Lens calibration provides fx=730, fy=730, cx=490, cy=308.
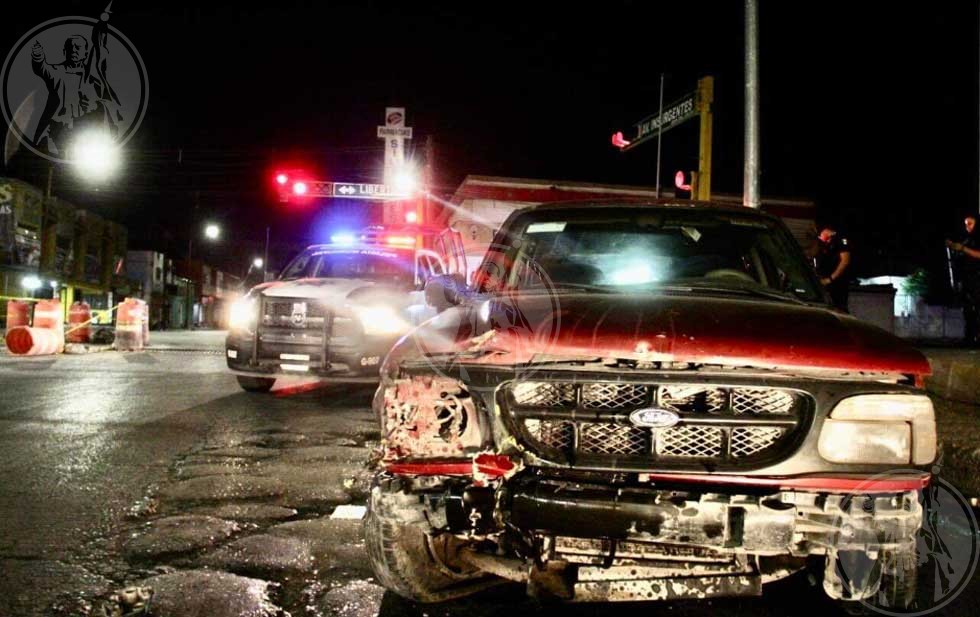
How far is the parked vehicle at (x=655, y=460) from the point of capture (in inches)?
89.3

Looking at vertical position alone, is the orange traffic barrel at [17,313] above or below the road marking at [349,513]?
above

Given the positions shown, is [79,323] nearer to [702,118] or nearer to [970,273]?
[702,118]

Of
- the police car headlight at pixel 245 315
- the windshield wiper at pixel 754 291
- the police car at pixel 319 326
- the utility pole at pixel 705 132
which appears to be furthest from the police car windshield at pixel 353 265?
the windshield wiper at pixel 754 291

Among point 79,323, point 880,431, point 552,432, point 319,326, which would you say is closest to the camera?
point 880,431

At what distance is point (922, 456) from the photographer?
2373mm

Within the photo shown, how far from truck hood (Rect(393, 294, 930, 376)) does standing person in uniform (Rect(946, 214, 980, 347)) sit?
5.97 metres

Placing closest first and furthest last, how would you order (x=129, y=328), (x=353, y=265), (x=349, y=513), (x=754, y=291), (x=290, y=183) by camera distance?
(x=754, y=291) → (x=349, y=513) → (x=353, y=265) → (x=129, y=328) → (x=290, y=183)

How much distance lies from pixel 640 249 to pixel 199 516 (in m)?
2.79

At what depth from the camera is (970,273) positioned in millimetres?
8109

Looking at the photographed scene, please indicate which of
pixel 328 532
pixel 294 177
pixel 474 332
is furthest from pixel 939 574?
pixel 294 177

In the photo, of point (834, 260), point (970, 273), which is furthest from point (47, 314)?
point (970, 273)

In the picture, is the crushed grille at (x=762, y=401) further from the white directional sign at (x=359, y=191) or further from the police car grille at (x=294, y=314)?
the white directional sign at (x=359, y=191)

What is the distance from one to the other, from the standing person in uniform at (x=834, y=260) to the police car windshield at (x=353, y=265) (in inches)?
188

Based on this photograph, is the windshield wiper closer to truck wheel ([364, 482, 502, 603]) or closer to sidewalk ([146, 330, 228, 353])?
truck wheel ([364, 482, 502, 603])
